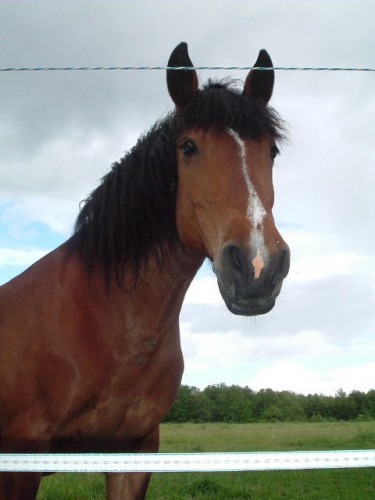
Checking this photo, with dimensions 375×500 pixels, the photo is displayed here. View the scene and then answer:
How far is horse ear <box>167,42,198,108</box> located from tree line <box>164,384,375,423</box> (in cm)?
3025

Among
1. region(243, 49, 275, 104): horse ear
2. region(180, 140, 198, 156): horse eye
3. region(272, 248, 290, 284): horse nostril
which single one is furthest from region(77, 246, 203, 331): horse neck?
region(243, 49, 275, 104): horse ear

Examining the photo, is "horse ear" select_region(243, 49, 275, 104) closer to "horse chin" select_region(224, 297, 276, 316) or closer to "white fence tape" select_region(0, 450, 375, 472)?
"horse chin" select_region(224, 297, 276, 316)

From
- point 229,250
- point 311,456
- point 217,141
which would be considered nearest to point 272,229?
point 229,250

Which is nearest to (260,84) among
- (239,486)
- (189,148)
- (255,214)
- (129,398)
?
(189,148)

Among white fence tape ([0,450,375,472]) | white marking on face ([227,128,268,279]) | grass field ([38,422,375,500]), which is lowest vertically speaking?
grass field ([38,422,375,500])

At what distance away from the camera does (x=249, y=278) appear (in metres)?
2.54

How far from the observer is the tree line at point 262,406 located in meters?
33.7

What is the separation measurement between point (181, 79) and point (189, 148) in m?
0.47

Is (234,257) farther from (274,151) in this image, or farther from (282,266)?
(274,151)

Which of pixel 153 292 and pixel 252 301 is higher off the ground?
pixel 153 292

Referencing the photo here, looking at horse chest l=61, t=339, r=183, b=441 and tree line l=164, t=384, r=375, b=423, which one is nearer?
horse chest l=61, t=339, r=183, b=441

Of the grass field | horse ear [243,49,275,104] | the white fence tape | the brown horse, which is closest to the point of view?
the white fence tape

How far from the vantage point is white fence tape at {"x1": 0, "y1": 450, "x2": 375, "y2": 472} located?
6.98 ft

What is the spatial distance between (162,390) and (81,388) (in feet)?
1.71
